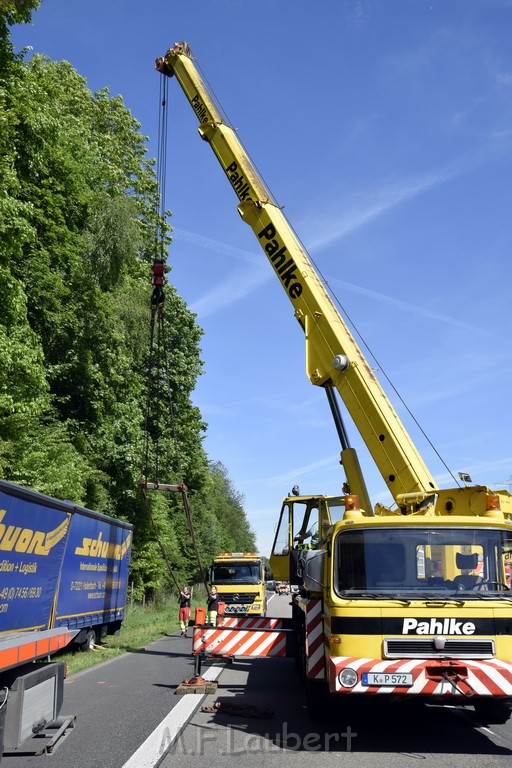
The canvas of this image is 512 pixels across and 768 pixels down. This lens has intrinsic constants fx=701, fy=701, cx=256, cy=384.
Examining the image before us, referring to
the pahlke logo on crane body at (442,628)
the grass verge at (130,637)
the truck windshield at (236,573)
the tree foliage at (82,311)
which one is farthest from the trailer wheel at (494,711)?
the truck windshield at (236,573)

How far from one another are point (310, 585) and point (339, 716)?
1694 mm

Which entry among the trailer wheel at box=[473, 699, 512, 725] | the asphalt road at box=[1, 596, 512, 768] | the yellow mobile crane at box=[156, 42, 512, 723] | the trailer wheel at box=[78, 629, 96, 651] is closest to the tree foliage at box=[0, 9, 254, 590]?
the trailer wheel at box=[78, 629, 96, 651]

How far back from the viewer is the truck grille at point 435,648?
23.0ft

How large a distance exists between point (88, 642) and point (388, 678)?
35.2 feet

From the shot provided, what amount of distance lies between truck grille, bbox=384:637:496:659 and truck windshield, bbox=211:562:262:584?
60.4 feet

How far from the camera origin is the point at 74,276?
910 inches

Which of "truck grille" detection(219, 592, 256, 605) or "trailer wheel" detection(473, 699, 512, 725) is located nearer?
"trailer wheel" detection(473, 699, 512, 725)

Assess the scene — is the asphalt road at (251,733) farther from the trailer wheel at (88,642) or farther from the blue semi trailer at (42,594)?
the trailer wheel at (88,642)

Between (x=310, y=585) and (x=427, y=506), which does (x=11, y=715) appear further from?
(x=427, y=506)

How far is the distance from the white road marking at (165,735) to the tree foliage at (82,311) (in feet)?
27.1

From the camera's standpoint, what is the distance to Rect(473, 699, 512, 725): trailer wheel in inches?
316

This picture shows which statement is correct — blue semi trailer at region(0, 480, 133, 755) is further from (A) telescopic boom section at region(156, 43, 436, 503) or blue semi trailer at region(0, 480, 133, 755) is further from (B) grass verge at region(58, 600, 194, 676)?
(A) telescopic boom section at region(156, 43, 436, 503)

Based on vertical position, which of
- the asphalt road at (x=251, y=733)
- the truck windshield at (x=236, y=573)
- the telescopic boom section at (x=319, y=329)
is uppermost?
the telescopic boom section at (x=319, y=329)

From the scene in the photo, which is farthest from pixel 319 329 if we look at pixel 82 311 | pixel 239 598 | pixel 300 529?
pixel 239 598
